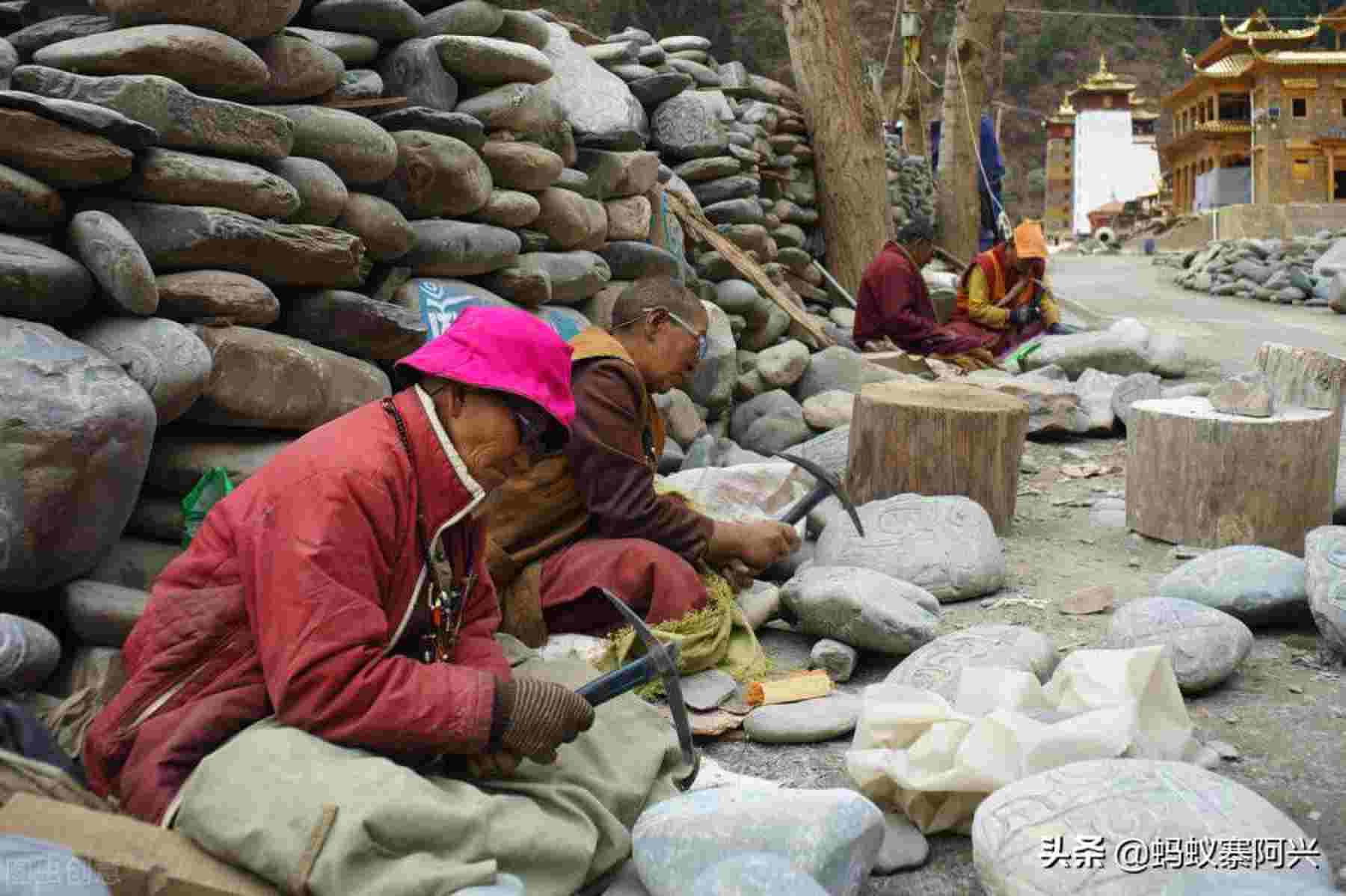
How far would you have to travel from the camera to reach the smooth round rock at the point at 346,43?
4.29 meters

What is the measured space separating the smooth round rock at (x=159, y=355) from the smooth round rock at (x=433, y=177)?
132cm

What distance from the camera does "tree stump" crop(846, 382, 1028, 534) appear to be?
5.12 metres

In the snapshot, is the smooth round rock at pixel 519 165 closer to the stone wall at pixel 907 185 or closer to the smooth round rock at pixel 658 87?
the smooth round rock at pixel 658 87

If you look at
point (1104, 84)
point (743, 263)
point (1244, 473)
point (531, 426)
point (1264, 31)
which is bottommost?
point (1244, 473)

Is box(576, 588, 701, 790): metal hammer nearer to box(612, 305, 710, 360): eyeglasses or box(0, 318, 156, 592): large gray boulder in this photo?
box(0, 318, 156, 592): large gray boulder

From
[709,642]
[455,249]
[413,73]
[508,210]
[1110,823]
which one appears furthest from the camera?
[508,210]

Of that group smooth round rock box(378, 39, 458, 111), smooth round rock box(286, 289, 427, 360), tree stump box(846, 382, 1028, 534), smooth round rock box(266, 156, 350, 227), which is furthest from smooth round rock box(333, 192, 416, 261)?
tree stump box(846, 382, 1028, 534)

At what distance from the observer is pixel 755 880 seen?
7.02 ft

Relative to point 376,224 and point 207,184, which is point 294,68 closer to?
point 376,224

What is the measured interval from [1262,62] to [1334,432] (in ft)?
81.3

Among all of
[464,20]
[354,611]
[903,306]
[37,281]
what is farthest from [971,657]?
[903,306]

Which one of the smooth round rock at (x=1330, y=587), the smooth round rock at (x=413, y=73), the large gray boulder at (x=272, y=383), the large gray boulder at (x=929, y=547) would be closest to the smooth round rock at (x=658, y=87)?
the smooth round rock at (x=413, y=73)

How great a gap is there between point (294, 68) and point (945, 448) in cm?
275

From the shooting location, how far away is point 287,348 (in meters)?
3.56
